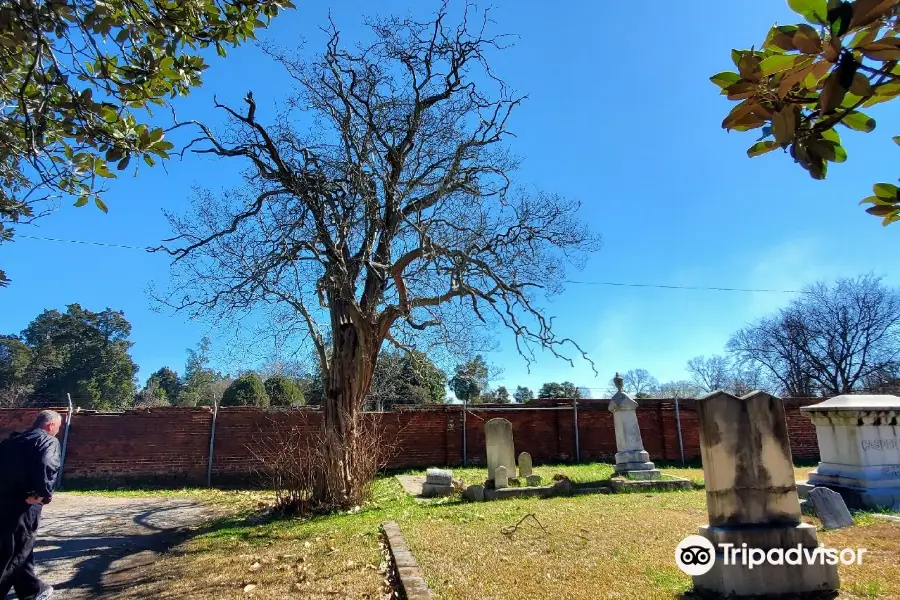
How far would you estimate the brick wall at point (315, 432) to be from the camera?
48.9 ft

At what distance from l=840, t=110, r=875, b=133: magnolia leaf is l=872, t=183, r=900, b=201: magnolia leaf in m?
0.20

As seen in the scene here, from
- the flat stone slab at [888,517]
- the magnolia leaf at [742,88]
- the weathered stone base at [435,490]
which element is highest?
the magnolia leaf at [742,88]

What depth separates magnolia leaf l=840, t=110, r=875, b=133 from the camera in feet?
5.14

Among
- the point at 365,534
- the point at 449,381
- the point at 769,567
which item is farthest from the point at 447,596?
the point at 449,381

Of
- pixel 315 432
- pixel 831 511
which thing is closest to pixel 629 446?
pixel 831 511

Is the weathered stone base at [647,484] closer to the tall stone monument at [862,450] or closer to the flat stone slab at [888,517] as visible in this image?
the tall stone monument at [862,450]

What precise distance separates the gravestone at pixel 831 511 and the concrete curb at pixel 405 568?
206 inches

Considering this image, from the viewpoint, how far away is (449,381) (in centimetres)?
1271

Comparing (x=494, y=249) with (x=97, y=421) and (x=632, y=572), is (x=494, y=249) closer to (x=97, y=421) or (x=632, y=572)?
(x=632, y=572)

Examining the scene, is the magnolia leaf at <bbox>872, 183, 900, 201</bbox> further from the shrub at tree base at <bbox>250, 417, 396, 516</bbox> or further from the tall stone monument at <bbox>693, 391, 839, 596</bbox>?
the shrub at tree base at <bbox>250, 417, 396, 516</bbox>

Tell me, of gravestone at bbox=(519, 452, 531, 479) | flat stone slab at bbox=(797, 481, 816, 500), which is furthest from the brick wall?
flat stone slab at bbox=(797, 481, 816, 500)

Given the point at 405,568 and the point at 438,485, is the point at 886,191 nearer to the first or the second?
the point at 405,568

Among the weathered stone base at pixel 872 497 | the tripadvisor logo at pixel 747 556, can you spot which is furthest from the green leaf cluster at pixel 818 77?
the weathered stone base at pixel 872 497

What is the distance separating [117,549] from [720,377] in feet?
166
